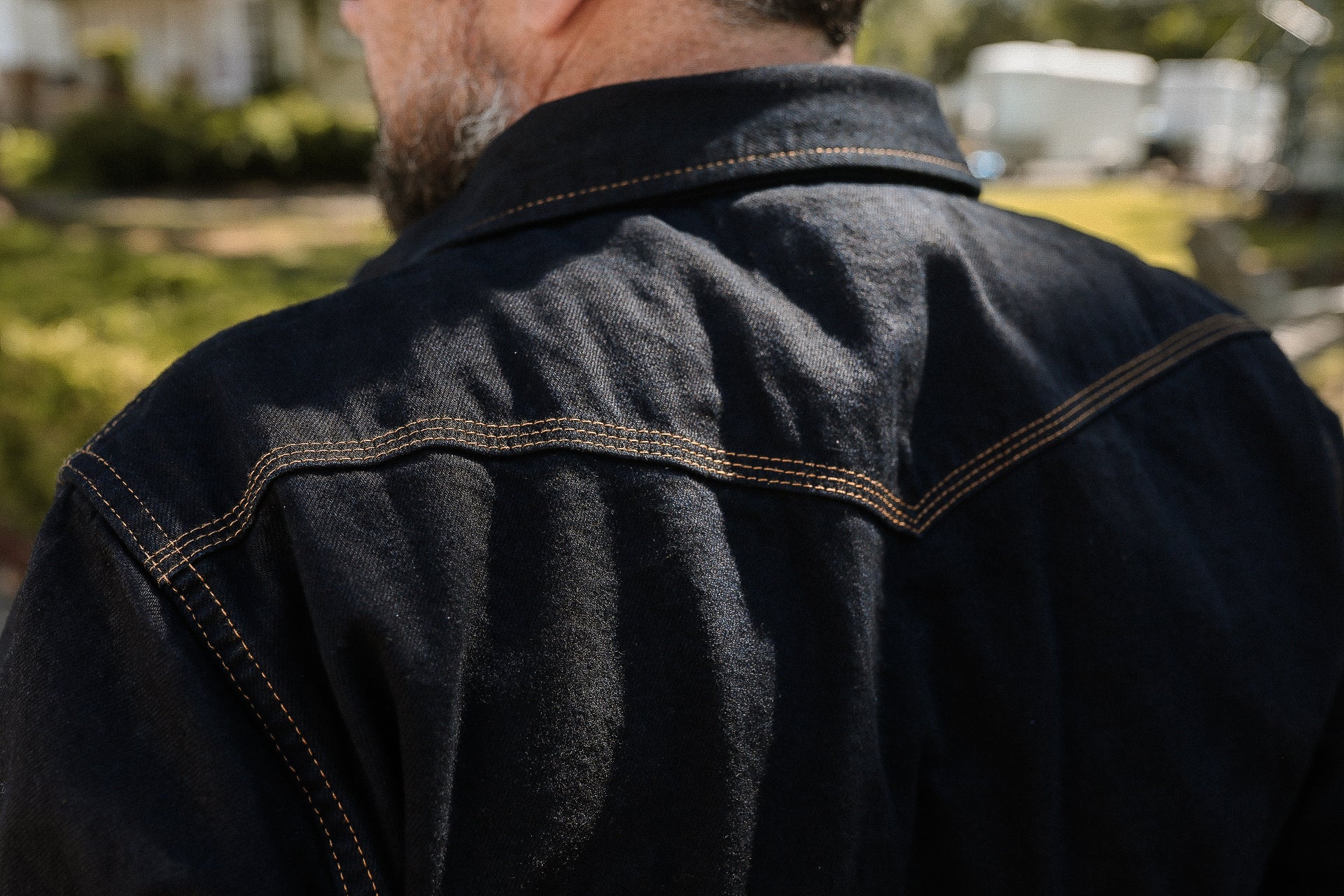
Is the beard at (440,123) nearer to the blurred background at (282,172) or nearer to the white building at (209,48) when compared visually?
the blurred background at (282,172)

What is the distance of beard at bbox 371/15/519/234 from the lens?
142cm

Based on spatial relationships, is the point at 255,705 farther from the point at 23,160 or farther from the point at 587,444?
the point at 23,160

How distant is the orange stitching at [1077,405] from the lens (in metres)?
1.21

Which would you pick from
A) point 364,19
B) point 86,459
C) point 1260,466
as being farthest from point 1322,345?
point 86,459

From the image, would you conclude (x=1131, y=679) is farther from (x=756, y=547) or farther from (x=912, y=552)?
(x=756, y=547)

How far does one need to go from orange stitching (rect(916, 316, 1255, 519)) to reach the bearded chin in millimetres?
703

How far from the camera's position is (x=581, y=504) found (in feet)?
3.39

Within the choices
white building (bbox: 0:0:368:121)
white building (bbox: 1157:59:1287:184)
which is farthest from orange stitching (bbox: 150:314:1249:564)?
white building (bbox: 1157:59:1287:184)

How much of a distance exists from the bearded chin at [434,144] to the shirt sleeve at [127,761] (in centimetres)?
75

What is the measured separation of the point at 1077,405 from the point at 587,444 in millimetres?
623

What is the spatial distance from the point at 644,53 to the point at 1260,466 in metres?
0.92

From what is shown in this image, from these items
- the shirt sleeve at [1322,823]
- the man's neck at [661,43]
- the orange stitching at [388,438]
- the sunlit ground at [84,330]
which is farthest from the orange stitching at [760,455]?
the sunlit ground at [84,330]

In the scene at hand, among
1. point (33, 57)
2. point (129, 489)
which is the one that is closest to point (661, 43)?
point (129, 489)

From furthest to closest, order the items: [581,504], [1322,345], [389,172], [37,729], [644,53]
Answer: [1322,345] < [389,172] < [644,53] < [581,504] < [37,729]
